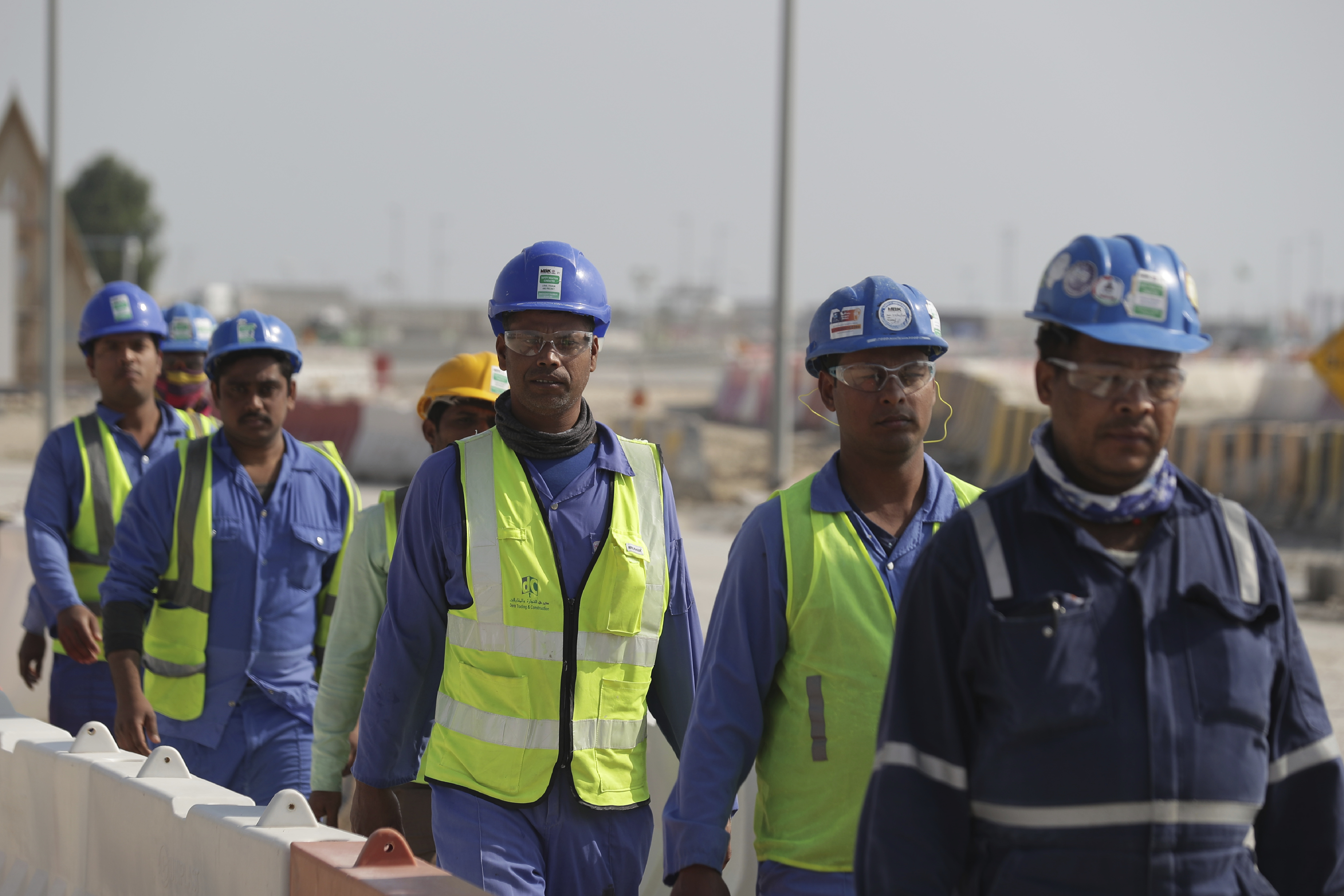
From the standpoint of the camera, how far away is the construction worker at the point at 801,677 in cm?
346

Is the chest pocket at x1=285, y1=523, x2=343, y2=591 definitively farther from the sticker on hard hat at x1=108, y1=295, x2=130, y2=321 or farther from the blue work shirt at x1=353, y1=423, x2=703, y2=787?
the sticker on hard hat at x1=108, y1=295, x2=130, y2=321

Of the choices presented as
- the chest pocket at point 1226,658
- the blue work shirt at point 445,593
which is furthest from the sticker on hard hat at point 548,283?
the chest pocket at point 1226,658

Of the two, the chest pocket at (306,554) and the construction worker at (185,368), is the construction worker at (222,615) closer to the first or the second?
the chest pocket at (306,554)

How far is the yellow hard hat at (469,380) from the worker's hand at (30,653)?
278 cm

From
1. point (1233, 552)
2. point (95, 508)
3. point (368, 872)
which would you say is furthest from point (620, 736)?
point (95, 508)

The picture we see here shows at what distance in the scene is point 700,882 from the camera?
342 centimetres

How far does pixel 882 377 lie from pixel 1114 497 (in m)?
1.23

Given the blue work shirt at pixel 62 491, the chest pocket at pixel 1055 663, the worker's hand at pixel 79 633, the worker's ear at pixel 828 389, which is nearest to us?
the chest pocket at pixel 1055 663

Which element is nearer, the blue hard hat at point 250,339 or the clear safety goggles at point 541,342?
the clear safety goggles at point 541,342

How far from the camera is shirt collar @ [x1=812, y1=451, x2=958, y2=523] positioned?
3.66 metres

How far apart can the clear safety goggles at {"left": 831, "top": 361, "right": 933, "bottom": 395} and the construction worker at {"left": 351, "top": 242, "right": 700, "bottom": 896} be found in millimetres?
800

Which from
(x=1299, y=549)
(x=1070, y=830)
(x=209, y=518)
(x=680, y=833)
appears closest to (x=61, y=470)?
(x=209, y=518)

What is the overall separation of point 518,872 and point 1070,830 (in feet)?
5.98


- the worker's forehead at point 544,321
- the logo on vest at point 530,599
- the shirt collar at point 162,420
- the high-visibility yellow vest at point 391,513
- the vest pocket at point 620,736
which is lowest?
the vest pocket at point 620,736
